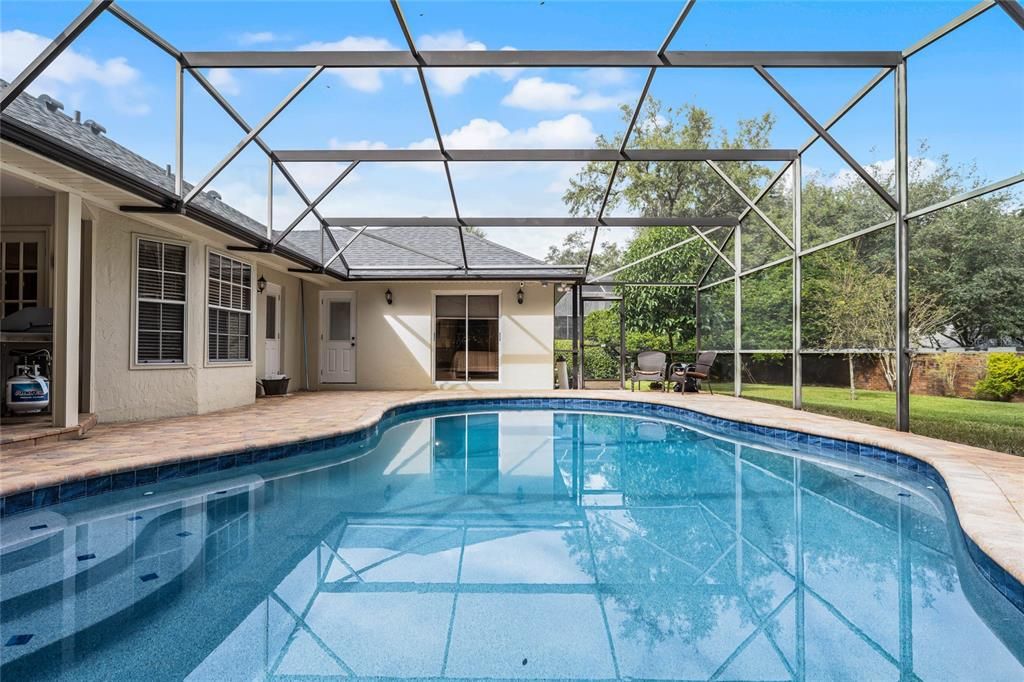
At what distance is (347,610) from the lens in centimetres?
255

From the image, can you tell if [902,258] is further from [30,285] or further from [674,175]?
[674,175]

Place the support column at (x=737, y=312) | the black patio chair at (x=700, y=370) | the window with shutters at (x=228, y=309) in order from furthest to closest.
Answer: the black patio chair at (x=700, y=370) → the support column at (x=737, y=312) → the window with shutters at (x=228, y=309)

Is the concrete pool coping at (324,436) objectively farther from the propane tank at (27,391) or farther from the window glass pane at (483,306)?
the window glass pane at (483,306)

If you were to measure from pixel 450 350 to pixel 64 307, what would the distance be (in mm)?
7675

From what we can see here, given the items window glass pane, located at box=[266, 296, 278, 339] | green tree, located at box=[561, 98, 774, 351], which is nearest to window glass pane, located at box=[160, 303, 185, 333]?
window glass pane, located at box=[266, 296, 278, 339]

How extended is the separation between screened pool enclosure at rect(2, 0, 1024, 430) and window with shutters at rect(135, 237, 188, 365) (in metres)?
0.89

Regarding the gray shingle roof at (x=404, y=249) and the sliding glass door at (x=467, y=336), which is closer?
the gray shingle roof at (x=404, y=249)

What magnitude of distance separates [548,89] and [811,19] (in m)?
5.24

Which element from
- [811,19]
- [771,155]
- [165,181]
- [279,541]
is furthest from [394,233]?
[279,541]

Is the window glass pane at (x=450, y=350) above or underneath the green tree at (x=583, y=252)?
underneath

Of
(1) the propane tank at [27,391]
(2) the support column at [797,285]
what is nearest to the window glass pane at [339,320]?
(1) the propane tank at [27,391]

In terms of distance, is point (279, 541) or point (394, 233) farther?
point (394, 233)

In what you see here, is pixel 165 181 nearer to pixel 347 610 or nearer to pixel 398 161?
pixel 398 161

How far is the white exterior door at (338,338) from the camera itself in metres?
12.2
